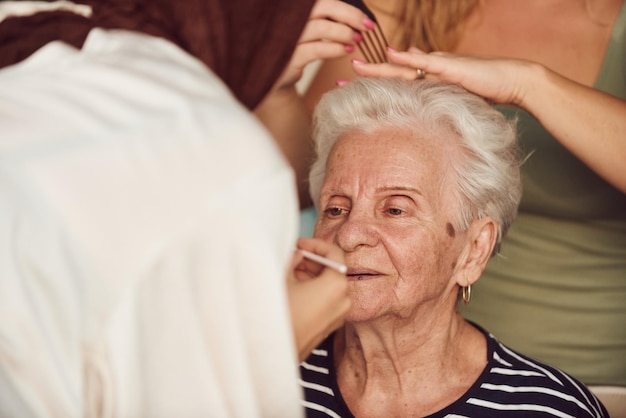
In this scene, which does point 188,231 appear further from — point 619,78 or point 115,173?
point 619,78

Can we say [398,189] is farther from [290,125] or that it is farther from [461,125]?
[290,125]

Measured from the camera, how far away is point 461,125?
1.75 m

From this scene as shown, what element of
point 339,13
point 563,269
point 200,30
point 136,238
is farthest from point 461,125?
point 136,238

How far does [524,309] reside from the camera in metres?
2.24

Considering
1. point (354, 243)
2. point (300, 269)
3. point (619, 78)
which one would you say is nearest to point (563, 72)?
point (619, 78)

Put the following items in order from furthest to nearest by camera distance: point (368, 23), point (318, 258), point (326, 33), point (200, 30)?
point (368, 23) < point (326, 33) < point (318, 258) < point (200, 30)

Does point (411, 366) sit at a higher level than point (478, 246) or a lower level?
lower

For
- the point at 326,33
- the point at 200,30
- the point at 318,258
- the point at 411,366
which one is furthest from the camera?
the point at 411,366

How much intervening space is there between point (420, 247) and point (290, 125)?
609mm

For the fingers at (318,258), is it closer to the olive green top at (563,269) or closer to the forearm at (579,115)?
the forearm at (579,115)

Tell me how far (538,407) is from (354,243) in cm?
52

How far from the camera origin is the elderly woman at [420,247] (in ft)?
5.54

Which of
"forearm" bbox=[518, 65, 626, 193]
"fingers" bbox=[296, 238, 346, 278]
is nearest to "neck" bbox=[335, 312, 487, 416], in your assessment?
"forearm" bbox=[518, 65, 626, 193]

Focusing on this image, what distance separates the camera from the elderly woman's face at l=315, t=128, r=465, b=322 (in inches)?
65.4
